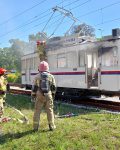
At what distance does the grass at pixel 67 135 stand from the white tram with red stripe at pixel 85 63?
155 inches

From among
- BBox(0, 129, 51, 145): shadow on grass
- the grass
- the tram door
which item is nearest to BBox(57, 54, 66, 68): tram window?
the tram door

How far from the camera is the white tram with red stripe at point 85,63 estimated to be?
1409 cm

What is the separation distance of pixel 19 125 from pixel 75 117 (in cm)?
215

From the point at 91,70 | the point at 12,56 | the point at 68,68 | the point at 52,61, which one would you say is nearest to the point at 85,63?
the point at 91,70

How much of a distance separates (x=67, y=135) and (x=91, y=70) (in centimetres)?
778

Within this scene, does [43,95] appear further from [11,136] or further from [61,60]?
[61,60]

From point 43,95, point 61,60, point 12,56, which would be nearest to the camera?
Answer: point 43,95

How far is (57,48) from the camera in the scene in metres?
17.8

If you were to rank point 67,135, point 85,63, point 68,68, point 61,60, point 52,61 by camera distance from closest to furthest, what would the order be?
1. point 67,135
2. point 85,63
3. point 68,68
4. point 61,60
5. point 52,61

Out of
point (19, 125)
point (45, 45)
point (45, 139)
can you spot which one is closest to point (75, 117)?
point (19, 125)

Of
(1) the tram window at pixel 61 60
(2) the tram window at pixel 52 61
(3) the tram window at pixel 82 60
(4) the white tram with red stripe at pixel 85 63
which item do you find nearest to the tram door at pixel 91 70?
(4) the white tram with red stripe at pixel 85 63

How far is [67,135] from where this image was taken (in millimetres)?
8391

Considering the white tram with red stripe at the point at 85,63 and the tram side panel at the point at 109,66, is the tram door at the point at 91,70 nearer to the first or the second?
the white tram with red stripe at the point at 85,63

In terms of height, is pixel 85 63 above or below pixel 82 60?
below
